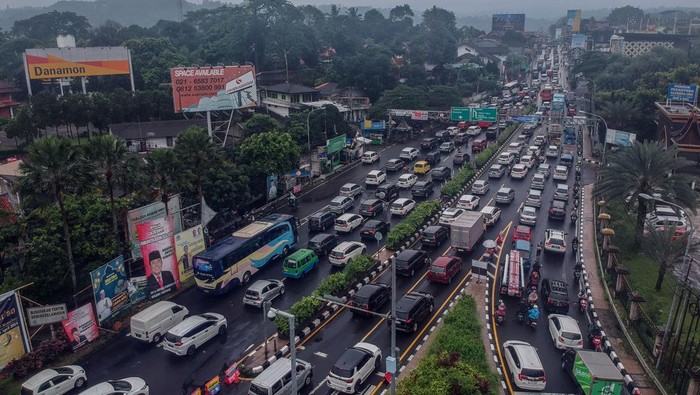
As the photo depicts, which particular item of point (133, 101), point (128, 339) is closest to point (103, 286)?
point (128, 339)

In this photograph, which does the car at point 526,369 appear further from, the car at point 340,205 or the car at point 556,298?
the car at point 340,205

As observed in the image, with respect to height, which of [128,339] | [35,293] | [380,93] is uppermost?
[380,93]

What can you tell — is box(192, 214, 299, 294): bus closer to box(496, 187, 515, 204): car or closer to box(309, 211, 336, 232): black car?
box(309, 211, 336, 232): black car

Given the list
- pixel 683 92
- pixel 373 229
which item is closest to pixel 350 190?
pixel 373 229

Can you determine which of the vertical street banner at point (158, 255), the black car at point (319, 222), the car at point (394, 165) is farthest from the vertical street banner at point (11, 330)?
the car at point (394, 165)

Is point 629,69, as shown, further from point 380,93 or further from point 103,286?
point 103,286

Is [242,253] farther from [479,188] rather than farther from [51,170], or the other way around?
[479,188]
